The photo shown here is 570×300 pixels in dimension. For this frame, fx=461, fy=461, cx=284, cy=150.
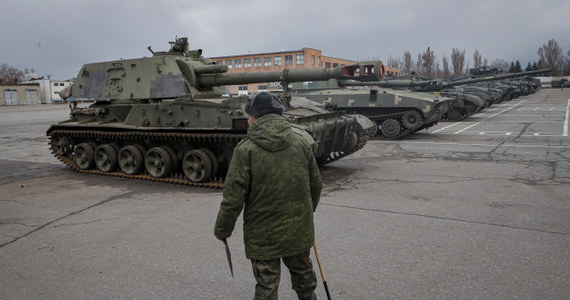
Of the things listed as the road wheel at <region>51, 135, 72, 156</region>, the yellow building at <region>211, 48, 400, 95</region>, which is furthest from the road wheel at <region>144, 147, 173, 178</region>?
the yellow building at <region>211, 48, 400, 95</region>

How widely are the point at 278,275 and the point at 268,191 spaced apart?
595mm

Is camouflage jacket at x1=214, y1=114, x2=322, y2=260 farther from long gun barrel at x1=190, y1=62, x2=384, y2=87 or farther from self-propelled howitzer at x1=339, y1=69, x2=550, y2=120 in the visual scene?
self-propelled howitzer at x1=339, y1=69, x2=550, y2=120

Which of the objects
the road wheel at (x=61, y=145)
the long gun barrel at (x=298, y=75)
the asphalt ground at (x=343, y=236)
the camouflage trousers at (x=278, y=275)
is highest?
the long gun barrel at (x=298, y=75)

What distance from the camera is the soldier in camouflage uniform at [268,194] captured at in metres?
3.02

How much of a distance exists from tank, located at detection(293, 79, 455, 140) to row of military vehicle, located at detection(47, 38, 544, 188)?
18.1 feet

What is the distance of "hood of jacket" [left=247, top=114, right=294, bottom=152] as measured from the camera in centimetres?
302

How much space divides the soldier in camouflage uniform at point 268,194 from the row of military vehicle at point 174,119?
4.43 meters

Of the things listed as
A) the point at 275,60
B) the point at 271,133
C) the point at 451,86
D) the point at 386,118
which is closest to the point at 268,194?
the point at 271,133

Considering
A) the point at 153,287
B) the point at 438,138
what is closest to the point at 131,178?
the point at 153,287

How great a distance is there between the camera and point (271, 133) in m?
3.04

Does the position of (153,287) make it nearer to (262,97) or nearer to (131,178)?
(262,97)

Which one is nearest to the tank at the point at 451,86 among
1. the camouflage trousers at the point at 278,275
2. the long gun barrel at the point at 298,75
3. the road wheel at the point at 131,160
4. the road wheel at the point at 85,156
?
the long gun barrel at the point at 298,75

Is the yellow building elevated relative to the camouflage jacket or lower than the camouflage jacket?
elevated

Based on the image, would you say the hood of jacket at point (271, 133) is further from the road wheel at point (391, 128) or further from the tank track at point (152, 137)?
the road wheel at point (391, 128)
